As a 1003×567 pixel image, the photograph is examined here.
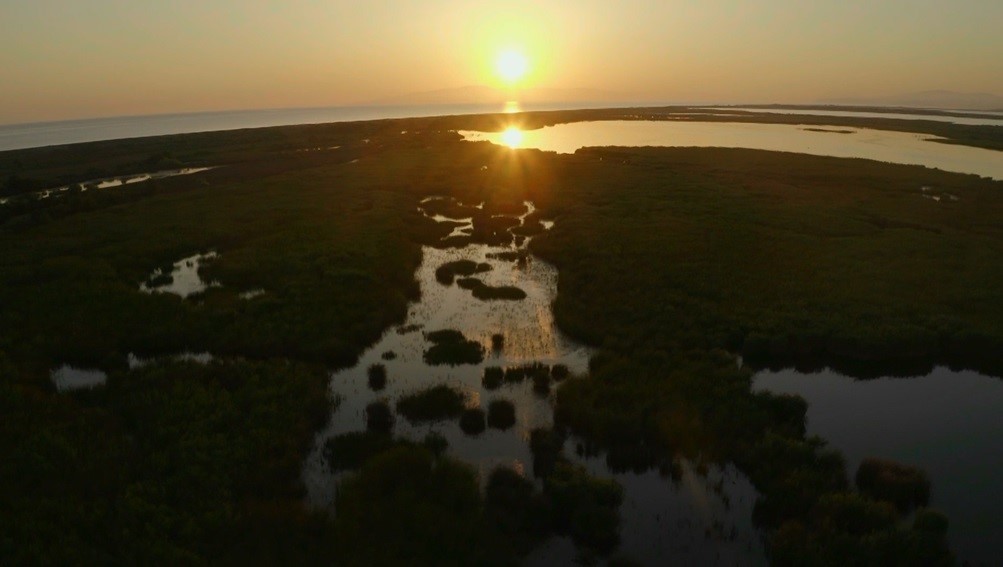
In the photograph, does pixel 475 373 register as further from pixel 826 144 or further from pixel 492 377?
pixel 826 144

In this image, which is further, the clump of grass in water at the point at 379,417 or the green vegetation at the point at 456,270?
the green vegetation at the point at 456,270

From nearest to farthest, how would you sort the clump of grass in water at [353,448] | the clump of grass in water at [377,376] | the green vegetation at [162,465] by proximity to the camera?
the green vegetation at [162,465] < the clump of grass in water at [353,448] < the clump of grass in water at [377,376]

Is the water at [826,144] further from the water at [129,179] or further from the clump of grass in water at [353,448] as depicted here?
the clump of grass in water at [353,448]

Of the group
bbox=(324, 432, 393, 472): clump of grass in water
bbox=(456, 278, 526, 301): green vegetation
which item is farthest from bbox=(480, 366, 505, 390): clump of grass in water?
bbox=(456, 278, 526, 301): green vegetation

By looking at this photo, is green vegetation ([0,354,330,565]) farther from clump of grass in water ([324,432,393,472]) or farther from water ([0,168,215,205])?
water ([0,168,215,205])

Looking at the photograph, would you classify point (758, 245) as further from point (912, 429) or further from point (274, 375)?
point (274, 375)

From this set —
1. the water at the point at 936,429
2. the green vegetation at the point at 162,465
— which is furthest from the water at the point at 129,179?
the water at the point at 936,429

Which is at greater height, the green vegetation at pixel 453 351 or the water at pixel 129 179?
the water at pixel 129 179

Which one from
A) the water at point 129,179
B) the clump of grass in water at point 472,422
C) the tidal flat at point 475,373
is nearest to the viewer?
the tidal flat at point 475,373
